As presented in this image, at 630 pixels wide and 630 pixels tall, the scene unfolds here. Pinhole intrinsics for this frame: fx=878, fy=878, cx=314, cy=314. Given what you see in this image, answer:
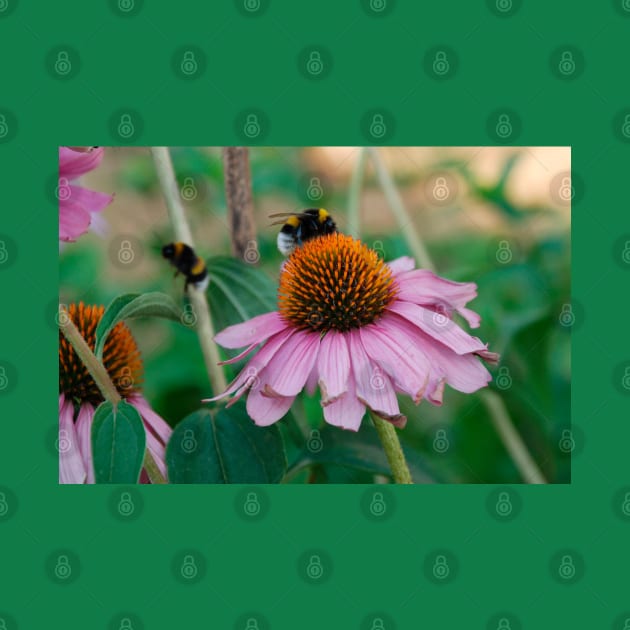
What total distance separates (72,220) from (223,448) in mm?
537

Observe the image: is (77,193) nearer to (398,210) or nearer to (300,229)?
(300,229)

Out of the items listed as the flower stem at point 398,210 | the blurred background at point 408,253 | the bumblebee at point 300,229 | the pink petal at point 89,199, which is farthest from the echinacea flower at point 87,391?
the flower stem at point 398,210

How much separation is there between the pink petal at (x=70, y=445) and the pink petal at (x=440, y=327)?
0.59 meters

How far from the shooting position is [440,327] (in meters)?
1.44

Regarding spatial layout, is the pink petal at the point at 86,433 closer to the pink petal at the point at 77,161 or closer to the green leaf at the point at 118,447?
the green leaf at the point at 118,447

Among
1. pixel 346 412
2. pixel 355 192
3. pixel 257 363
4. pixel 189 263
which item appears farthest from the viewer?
pixel 355 192

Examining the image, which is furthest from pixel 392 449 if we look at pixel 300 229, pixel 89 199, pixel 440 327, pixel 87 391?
pixel 89 199

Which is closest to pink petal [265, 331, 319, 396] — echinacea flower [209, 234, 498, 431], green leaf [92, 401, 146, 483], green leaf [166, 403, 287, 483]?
echinacea flower [209, 234, 498, 431]

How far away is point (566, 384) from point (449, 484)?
1.21 ft

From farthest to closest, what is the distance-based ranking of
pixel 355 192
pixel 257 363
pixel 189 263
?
pixel 355 192 < pixel 189 263 < pixel 257 363

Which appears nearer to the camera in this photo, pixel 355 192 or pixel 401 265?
pixel 401 265

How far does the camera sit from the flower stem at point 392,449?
1379mm

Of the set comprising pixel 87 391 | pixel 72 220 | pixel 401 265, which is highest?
pixel 72 220

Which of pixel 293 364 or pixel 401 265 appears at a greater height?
pixel 401 265
